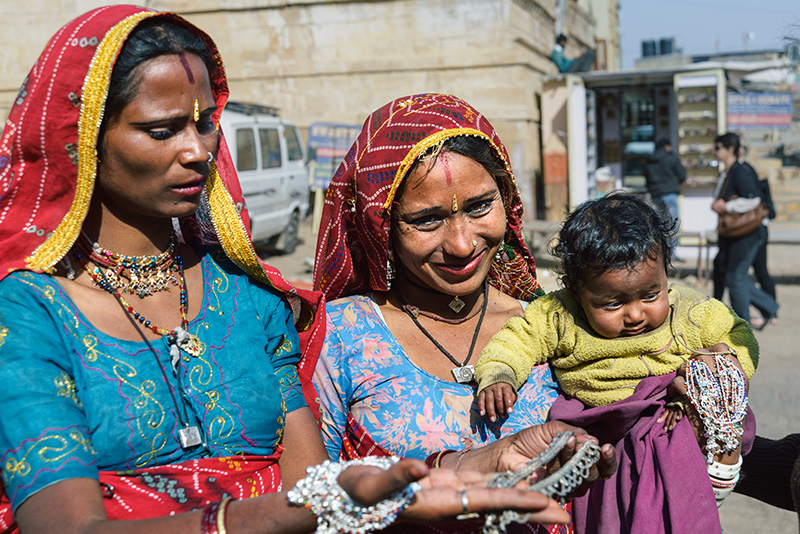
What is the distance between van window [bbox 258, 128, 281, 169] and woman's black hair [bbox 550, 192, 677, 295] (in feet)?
32.0

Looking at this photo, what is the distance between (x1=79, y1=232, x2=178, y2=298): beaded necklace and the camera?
178 cm

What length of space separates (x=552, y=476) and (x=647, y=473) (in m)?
0.62

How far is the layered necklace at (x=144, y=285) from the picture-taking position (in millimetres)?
1711

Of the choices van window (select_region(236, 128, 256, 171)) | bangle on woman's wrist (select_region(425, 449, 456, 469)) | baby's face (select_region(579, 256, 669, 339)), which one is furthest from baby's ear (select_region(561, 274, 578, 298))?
van window (select_region(236, 128, 256, 171))

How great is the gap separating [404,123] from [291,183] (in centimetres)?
1056

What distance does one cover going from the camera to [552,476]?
143 cm

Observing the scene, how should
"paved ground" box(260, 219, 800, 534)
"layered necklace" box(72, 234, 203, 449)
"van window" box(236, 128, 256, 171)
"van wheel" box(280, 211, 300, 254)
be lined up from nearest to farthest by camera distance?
"layered necklace" box(72, 234, 203, 449) → "paved ground" box(260, 219, 800, 534) → "van window" box(236, 128, 256, 171) → "van wheel" box(280, 211, 300, 254)

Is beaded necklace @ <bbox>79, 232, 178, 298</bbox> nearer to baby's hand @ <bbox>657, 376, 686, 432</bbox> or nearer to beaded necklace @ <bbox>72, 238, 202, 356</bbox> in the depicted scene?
beaded necklace @ <bbox>72, 238, 202, 356</bbox>

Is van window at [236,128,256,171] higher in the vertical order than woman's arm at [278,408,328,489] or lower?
higher

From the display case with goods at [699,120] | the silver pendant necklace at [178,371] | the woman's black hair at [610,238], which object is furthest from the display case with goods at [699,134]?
the silver pendant necklace at [178,371]

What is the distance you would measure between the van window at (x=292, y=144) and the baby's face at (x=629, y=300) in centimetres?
1073

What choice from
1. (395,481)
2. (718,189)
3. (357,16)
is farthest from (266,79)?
(395,481)

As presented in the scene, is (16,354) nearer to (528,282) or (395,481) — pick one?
(395,481)

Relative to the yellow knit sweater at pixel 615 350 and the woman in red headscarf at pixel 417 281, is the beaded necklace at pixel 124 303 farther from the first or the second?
the yellow knit sweater at pixel 615 350
